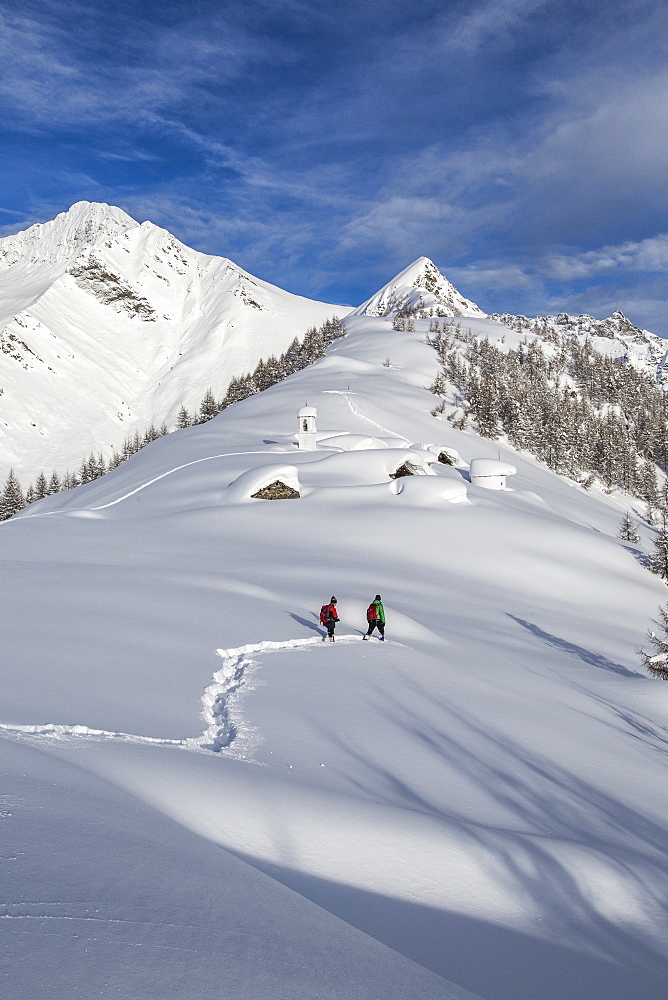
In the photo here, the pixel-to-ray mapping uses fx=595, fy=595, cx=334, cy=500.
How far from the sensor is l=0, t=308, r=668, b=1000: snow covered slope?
3.28 meters

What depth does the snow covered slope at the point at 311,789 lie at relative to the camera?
328cm

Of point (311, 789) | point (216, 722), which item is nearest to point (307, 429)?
point (216, 722)

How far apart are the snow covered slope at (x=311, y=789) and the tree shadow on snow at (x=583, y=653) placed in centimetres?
13

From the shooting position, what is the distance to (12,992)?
239 cm

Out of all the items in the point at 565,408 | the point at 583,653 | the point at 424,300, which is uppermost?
the point at 424,300

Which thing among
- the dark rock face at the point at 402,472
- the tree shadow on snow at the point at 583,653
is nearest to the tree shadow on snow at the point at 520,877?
the tree shadow on snow at the point at 583,653

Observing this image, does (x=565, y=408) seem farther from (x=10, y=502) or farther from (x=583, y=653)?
(x=583, y=653)

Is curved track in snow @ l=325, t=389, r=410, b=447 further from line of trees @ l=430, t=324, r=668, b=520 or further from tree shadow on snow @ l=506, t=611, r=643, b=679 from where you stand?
tree shadow on snow @ l=506, t=611, r=643, b=679

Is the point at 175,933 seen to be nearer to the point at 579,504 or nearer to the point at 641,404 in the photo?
the point at 579,504

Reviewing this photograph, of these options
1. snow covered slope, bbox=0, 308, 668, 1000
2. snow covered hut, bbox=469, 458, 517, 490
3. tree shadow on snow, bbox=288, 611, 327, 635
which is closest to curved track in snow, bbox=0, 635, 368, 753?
snow covered slope, bbox=0, 308, 668, 1000

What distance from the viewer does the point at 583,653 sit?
57.1 feet

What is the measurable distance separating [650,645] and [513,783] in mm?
14956

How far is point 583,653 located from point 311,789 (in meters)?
13.7

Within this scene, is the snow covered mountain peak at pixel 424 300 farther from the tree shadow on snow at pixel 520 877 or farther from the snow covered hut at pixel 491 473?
the tree shadow on snow at pixel 520 877
